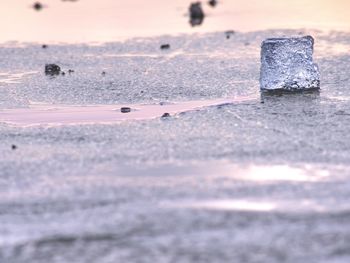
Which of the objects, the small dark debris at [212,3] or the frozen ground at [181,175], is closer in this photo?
the frozen ground at [181,175]

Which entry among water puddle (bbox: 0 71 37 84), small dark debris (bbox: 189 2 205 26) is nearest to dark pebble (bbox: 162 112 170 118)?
water puddle (bbox: 0 71 37 84)

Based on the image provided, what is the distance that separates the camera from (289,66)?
10969 millimetres

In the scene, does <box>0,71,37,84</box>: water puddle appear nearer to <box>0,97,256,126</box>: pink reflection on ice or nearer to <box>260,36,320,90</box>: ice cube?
<box>0,97,256,126</box>: pink reflection on ice

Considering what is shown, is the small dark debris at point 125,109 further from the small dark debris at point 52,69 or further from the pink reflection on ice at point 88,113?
the small dark debris at point 52,69

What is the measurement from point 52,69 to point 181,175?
227 inches

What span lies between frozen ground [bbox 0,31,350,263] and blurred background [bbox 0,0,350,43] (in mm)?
4692

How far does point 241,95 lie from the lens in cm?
1085

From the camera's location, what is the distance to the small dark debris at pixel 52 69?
13.0m

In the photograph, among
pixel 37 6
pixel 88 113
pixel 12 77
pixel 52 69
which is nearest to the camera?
pixel 88 113

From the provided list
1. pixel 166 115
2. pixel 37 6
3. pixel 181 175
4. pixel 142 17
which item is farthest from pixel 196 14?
pixel 181 175

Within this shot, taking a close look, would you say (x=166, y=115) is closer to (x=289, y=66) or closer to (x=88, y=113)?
(x=88, y=113)

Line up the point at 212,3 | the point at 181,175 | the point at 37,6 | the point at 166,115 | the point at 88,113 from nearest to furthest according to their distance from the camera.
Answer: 1. the point at 181,175
2. the point at 166,115
3. the point at 88,113
4. the point at 212,3
5. the point at 37,6

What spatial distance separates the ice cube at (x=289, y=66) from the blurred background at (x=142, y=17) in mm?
5384

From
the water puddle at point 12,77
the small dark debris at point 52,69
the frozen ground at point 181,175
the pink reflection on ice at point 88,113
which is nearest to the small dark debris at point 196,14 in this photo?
the small dark debris at point 52,69
